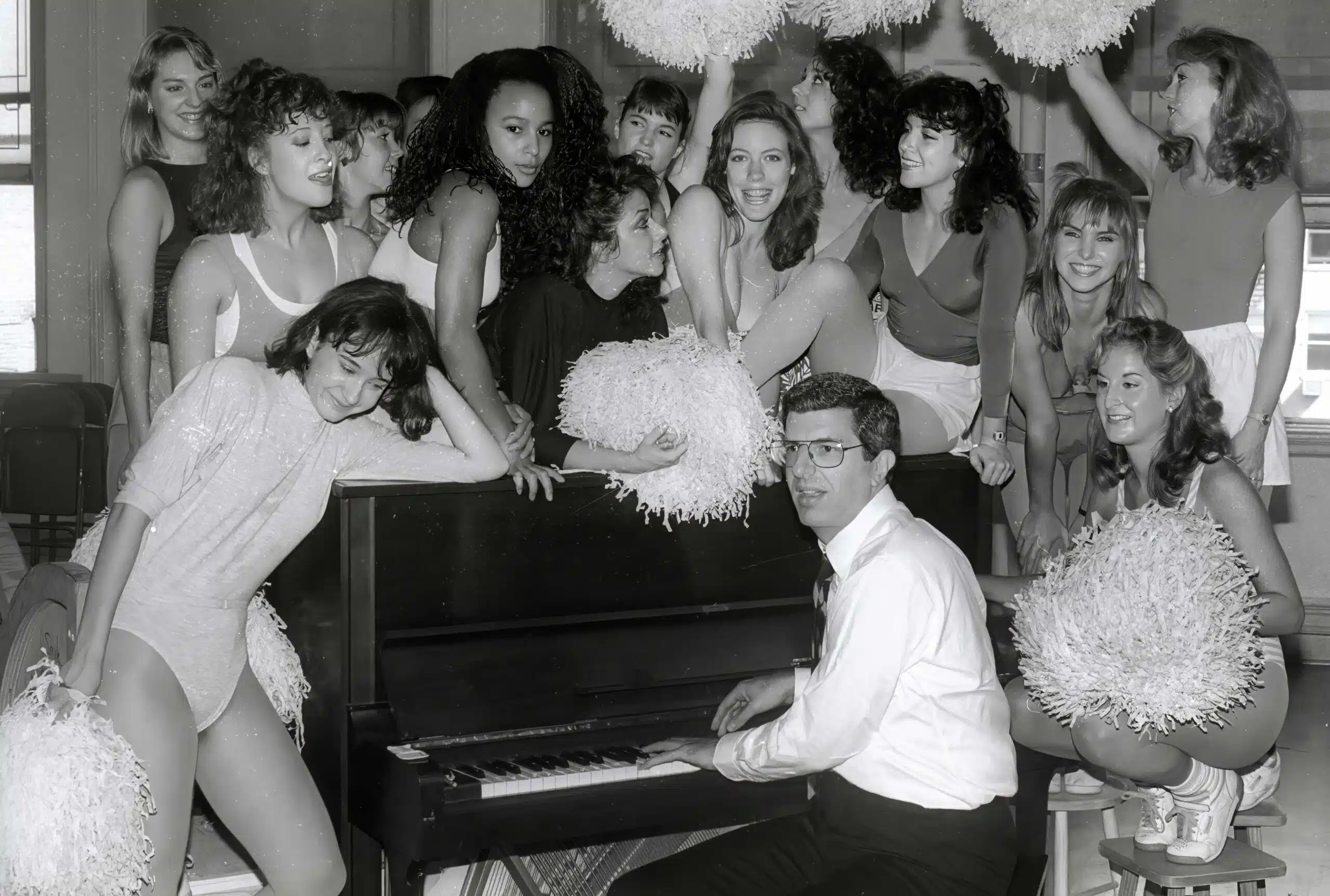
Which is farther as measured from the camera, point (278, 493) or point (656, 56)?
point (656, 56)

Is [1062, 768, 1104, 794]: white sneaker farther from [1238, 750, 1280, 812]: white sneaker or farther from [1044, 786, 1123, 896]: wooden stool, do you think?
[1238, 750, 1280, 812]: white sneaker

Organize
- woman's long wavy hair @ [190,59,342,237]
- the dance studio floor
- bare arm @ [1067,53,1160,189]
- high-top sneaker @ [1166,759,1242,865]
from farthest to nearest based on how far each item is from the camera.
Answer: the dance studio floor, bare arm @ [1067,53,1160,189], woman's long wavy hair @ [190,59,342,237], high-top sneaker @ [1166,759,1242,865]

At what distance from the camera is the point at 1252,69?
11.8 feet

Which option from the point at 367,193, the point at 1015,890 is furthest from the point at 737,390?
the point at 367,193

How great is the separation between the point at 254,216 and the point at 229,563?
83 centimetres

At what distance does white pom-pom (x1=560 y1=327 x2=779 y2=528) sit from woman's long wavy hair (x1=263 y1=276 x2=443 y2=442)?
0.40 metres

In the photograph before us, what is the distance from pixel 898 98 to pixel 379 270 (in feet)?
4.17

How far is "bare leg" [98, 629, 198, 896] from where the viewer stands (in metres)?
2.52

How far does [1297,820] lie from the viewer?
177 inches

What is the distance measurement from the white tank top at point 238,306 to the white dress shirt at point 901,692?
4.38ft

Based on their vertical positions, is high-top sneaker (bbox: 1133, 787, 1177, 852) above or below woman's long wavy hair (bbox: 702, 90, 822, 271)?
below

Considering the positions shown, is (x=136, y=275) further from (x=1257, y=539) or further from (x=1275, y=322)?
(x=1275, y=322)

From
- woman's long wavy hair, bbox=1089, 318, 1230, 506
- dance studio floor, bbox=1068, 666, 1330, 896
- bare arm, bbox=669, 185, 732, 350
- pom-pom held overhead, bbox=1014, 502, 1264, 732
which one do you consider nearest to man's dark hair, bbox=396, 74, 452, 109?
bare arm, bbox=669, 185, 732, 350

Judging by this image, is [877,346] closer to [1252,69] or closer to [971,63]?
[1252,69]
